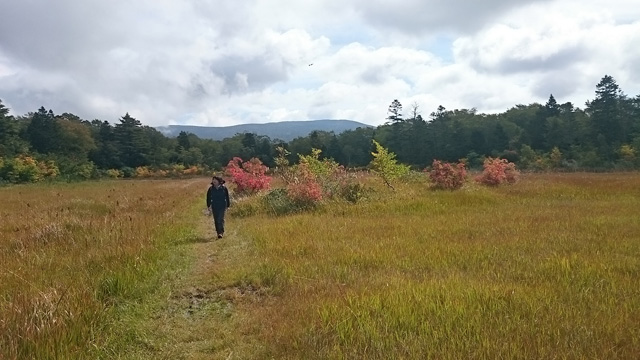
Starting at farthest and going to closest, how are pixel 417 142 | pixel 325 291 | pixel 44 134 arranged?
pixel 417 142
pixel 44 134
pixel 325 291

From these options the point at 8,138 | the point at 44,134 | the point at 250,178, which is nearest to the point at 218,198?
the point at 250,178

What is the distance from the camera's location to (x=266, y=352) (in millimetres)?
4746

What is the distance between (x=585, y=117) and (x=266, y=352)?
222 ft

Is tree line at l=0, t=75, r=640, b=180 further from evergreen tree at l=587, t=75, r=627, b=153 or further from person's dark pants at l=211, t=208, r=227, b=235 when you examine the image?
person's dark pants at l=211, t=208, r=227, b=235

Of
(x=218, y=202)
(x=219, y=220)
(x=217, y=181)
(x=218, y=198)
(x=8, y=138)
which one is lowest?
(x=219, y=220)

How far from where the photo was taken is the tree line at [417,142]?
52562 mm

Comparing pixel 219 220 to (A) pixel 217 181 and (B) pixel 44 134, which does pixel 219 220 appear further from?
(B) pixel 44 134

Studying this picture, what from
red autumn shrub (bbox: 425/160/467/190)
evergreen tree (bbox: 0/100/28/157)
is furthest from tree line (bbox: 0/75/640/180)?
red autumn shrub (bbox: 425/160/467/190)

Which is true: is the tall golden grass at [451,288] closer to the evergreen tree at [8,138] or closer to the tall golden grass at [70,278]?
the tall golden grass at [70,278]

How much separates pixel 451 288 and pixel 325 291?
5.64 feet

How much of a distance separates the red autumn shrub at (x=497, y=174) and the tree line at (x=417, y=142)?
1007 inches

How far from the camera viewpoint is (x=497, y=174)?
25297mm

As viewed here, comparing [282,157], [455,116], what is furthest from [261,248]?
[455,116]

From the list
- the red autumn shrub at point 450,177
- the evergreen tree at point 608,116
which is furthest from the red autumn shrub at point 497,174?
the evergreen tree at point 608,116
